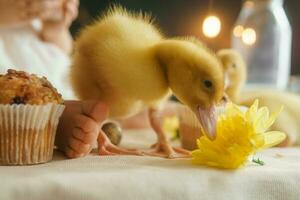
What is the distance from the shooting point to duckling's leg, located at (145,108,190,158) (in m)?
0.79

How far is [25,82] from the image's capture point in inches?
26.7

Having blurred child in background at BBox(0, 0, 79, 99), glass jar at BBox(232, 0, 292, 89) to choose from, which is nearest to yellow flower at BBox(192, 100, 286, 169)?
blurred child in background at BBox(0, 0, 79, 99)

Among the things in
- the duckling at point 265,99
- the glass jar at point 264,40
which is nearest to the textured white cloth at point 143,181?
the duckling at point 265,99

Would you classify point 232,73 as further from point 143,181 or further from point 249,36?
point 249,36

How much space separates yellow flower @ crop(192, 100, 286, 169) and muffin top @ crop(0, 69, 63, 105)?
222 mm

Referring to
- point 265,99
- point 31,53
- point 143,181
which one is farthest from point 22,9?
point 143,181

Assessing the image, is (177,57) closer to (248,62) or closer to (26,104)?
(26,104)

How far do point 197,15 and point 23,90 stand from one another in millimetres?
1396

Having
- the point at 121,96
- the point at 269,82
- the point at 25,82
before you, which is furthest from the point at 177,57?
the point at 269,82

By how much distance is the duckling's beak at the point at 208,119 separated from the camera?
0.70 metres

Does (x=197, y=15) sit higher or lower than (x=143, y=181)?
higher

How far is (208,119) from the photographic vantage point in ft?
2.36

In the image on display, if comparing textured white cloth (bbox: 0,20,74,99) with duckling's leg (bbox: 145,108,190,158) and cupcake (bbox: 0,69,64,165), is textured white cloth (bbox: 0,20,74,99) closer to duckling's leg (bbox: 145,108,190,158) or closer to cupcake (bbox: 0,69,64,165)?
duckling's leg (bbox: 145,108,190,158)

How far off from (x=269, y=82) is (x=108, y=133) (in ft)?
3.40
